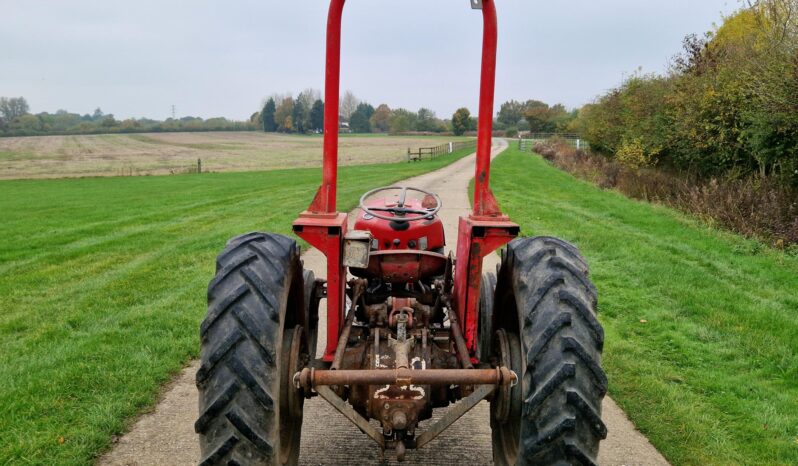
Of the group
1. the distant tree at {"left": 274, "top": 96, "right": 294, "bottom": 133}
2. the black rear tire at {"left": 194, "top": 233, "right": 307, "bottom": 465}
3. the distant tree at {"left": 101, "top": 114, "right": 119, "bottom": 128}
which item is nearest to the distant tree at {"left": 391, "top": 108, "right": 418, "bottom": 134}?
the distant tree at {"left": 274, "top": 96, "right": 294, "bottom": 133}

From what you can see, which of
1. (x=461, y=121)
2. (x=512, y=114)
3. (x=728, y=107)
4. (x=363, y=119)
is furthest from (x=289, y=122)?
(x=728, y=107)

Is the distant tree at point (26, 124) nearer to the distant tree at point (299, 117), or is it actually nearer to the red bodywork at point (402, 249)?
the distant tree at point (299, 117)

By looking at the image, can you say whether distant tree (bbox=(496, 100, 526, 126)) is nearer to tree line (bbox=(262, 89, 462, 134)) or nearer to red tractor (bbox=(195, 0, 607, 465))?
tree line (bbox=(262, 89, 462, 134))

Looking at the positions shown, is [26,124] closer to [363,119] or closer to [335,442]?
[363,119]

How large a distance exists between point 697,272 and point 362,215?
238 inches

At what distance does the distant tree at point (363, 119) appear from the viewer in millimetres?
75450

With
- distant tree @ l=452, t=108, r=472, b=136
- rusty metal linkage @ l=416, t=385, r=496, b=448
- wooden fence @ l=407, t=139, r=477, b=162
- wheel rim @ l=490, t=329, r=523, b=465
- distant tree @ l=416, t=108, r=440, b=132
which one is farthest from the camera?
distant tree @ l=416, t=108, r=440, b=132

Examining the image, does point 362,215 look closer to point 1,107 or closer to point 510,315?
point 510,315

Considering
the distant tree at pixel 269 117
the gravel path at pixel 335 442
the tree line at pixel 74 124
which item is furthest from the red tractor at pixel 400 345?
the distant tree at pixel 269 117

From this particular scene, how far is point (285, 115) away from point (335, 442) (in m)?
88.0

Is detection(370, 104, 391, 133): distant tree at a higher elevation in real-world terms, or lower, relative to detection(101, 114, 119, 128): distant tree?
higher

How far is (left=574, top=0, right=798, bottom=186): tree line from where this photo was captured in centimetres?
1128

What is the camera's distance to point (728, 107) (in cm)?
1426

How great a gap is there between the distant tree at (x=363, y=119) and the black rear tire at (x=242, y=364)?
72693 mm
